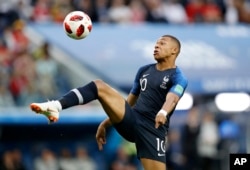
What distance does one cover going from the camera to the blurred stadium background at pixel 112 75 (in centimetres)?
2405

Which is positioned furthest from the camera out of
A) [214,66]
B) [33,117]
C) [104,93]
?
[214,66]

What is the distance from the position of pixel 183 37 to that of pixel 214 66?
1.21 metres

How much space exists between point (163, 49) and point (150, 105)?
2.70 feet

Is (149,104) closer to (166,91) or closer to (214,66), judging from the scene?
(166,91)

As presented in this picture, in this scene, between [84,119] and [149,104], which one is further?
[84,119]

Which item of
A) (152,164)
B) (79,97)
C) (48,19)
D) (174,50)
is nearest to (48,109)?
(79,97)

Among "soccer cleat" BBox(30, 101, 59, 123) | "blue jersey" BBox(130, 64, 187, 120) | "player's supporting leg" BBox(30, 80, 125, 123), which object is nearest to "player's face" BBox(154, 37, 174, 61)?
"blue jersey" BBox(130, 64, 187, 120)

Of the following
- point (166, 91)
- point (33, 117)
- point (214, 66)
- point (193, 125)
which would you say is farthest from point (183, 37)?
point (166, 91)

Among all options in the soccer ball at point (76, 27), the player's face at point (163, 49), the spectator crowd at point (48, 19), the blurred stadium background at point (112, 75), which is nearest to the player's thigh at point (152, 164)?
the player's face at point (163, 49)

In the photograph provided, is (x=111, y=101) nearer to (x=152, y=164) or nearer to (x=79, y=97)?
(x=79, y=97)

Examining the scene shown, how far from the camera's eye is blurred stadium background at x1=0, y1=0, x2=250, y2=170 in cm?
2405

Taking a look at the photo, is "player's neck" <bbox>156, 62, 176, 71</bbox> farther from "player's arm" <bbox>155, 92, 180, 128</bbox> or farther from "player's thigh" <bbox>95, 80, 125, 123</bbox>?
"player's thigh" <bbox>95, 80, 125, 123</bbox>

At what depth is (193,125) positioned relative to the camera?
25.4 m

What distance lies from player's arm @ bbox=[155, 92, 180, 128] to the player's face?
0.73m
